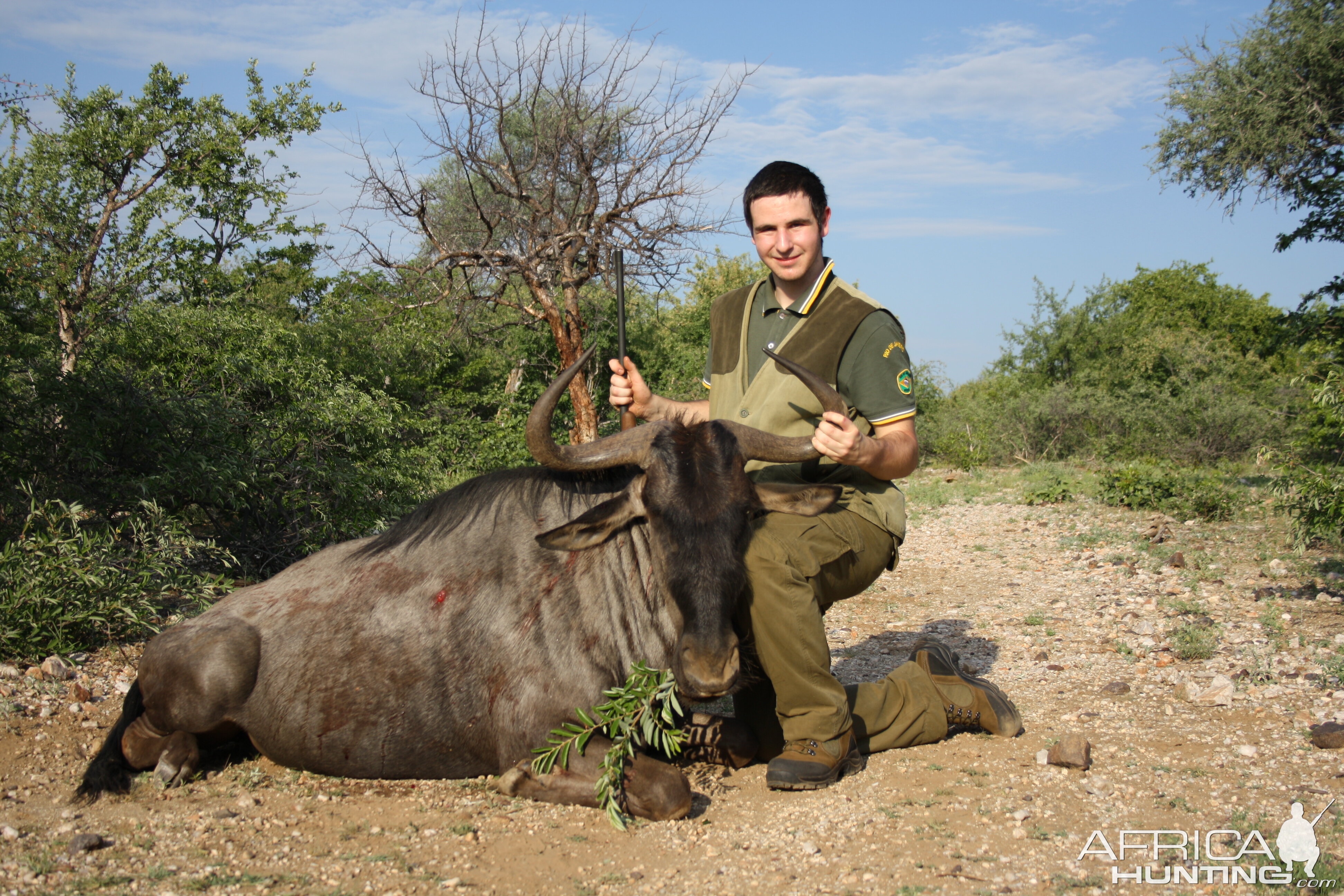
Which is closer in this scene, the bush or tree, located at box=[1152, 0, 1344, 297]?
the bush

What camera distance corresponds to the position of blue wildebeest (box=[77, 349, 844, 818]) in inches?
162

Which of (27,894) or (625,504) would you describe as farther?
(625,504)

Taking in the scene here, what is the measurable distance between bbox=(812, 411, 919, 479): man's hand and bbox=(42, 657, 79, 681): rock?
4.56 m

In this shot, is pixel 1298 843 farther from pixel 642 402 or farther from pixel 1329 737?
pixel 642 402

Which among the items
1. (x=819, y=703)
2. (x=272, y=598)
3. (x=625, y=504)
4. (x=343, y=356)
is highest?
(x=343, y=356)

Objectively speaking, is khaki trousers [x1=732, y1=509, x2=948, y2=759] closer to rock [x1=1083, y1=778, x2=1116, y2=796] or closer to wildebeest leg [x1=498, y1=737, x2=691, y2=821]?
wildebeest leg [x1=498, y1=737, x2=691, y2=821]

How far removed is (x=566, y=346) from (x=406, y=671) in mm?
14636

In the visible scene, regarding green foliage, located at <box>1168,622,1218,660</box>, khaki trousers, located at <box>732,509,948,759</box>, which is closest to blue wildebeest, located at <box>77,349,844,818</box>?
khaki trousers, located at <box>732,509,948,759</box>

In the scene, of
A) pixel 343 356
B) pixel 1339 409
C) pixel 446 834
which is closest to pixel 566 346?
pixel 343 356

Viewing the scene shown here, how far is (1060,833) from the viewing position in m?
3.54

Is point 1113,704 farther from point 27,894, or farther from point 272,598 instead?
point 27,894

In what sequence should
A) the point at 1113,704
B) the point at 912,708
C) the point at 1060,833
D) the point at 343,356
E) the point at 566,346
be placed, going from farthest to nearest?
the point at 566,346 → the point at 343,356 → the point at 1113,704 → the point at 912,708 → the point at 1060,833

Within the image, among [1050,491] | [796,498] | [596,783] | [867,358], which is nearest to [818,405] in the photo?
[867,358]

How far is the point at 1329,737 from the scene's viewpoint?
4.24 m
